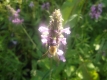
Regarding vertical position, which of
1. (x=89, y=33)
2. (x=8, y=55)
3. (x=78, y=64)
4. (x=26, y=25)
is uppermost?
(x=26, y=25)

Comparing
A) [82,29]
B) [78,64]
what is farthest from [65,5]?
[78,64]

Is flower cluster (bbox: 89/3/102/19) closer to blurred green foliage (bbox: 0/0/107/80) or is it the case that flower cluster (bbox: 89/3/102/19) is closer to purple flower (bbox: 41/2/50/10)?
blurred green foliage (bbox: 0/0/107/80)

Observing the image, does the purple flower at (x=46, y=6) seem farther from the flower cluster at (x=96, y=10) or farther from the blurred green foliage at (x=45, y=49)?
the flower cluster at (x=96, y=10)

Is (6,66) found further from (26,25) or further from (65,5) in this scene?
(65,5)

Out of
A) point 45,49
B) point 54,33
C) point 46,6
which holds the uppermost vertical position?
point 46,6

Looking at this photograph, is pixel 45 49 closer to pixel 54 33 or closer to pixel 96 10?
pixel 96 10

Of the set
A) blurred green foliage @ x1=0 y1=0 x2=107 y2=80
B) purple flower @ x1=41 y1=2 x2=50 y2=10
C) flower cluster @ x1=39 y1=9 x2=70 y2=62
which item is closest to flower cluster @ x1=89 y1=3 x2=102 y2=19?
blurred green foliage @ x1=0 y1=0 x2=107 y2=80

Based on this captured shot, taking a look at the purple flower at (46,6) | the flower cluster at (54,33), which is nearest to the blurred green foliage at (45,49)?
the purple flower at (46,6)

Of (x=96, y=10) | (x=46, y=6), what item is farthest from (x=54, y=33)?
(x=46, y=6)
